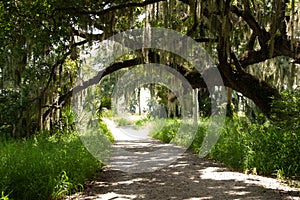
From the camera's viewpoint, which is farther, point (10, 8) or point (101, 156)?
point (101, 156)

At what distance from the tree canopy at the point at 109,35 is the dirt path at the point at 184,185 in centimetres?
245

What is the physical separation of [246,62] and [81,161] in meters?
4.94

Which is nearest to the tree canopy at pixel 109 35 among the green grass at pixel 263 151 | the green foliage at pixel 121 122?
the green grass at pixel 263 151

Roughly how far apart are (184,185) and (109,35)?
160 inches

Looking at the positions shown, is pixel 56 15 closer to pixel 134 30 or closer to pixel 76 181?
pixel 134 30

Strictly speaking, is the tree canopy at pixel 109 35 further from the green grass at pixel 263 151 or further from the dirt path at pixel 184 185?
the dirt path at pixel 184 185

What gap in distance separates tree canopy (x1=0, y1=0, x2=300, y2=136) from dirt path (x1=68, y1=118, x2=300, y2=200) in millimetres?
2451

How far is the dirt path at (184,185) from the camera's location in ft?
15.2

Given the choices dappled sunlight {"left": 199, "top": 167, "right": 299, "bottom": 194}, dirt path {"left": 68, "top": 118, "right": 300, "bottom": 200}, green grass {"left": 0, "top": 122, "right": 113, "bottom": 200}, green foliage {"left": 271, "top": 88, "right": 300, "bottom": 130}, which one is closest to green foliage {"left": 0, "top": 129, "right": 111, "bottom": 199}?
green grass {"left": 0, "top": 122, "right": 113, "bottom": 200}

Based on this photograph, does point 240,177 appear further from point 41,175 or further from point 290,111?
point 41,175

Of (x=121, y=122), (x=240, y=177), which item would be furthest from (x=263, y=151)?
(x=121, y=122)

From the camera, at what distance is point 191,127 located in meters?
11.7

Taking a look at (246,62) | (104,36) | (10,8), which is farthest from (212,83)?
(10,8)

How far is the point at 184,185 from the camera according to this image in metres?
5.36
